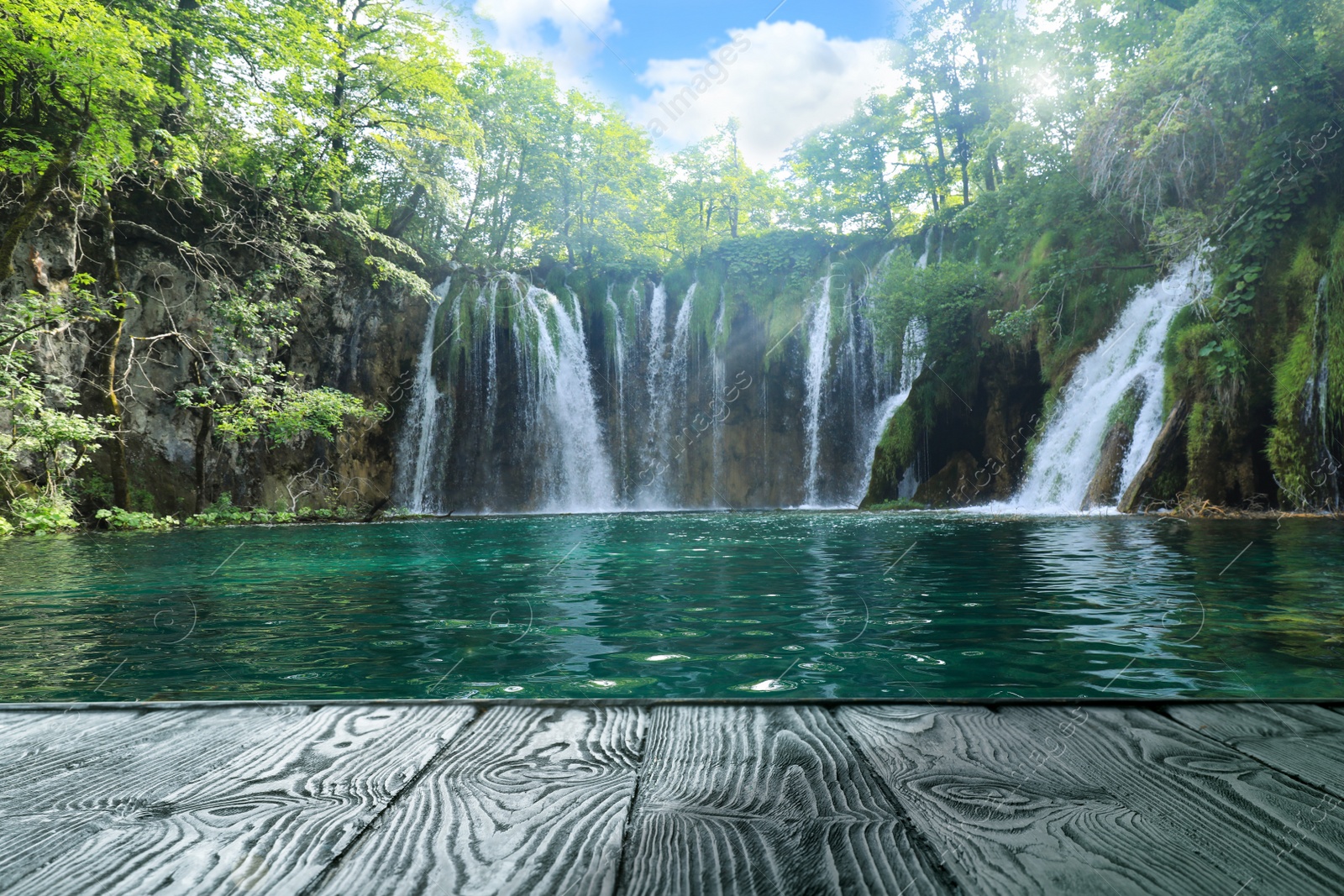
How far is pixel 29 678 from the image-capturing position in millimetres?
3150

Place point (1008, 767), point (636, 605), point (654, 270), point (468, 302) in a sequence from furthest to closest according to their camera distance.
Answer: point (654, 270) < point (468, 302) < point (636, 605) < point (1008, 767)

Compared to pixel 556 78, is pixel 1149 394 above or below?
below

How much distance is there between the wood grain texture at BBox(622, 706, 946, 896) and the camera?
3.40 ft

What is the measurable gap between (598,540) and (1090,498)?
9493mm

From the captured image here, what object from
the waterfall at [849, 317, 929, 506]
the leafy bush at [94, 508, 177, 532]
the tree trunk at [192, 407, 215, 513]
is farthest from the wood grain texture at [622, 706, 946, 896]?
the tree trunk at [192, 407, 215, 513]

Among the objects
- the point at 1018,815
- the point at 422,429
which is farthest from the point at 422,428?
the point at 1018,815

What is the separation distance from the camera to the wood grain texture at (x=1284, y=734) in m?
1.45

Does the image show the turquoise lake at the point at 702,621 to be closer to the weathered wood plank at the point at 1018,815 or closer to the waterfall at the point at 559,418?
the weathered wood plank at the point at 1018,815

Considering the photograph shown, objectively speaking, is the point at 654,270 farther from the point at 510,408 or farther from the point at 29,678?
the point at 29,678

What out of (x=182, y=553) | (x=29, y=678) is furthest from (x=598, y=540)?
(x=29, y=678)

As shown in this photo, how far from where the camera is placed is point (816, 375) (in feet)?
76.8

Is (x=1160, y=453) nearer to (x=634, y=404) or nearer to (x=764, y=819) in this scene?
(x=764, y=819)

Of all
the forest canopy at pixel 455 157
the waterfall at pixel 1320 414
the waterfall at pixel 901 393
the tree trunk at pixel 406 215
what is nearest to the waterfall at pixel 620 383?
the forest canopy at pixel 455 157

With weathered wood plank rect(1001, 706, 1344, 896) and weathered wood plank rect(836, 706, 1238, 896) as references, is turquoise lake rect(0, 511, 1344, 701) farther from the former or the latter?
weathered wood plank rect(1001, 706, 1344, 896)
